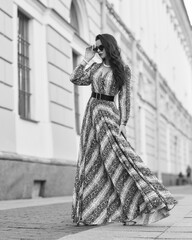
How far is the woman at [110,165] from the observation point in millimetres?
4973

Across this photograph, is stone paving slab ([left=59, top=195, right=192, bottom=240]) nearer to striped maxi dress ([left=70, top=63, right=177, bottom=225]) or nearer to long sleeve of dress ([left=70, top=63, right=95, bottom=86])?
striped maxi dress ([left=70, top=63, right=177, bottom=225])

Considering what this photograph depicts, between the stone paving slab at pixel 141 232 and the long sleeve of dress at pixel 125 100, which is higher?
the long sleeve of dress at pixel 125 100

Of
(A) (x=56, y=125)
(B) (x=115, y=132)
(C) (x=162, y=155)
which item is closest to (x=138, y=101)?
(C) (x=162, y=155)

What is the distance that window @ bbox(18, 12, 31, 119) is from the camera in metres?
11.3

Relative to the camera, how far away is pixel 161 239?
160 inches

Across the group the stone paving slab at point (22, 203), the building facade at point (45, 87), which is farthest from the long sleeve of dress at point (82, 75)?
the stone paving slab at point (22, 203)

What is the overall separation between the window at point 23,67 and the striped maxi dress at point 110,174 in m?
5.93

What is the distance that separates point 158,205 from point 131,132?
16.6 metres

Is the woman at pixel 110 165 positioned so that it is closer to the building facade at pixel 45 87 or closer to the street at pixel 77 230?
the street at pixel 77 230

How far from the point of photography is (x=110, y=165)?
16.9ft

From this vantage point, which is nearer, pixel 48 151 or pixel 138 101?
pixel 48 151

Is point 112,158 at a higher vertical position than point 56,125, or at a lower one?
lower

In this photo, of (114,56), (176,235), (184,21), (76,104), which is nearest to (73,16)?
(76,104)

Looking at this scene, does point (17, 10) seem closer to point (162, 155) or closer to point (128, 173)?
point (128, 173)
